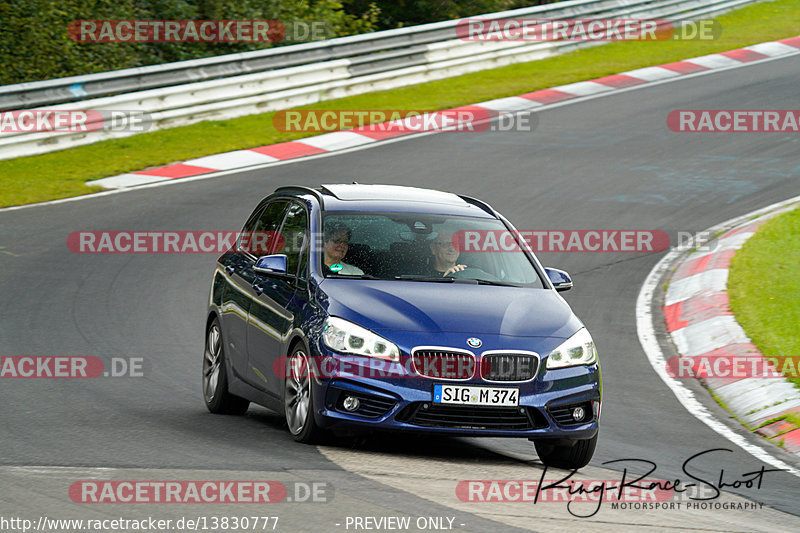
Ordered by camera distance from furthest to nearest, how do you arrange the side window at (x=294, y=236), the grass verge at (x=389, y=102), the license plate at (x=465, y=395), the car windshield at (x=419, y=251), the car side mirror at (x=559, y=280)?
the grass verge at (x=389, y=102), the car side mirror at (x=559, y=280), the side window at (x=294, y=236), the car windshield at (x=419, y=251), the license plate at (x=465, y=395)

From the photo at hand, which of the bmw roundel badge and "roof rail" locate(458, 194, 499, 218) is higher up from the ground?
"roof rail" locate(458, 194, 499, 218)

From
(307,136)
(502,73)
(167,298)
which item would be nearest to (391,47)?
(502,73)

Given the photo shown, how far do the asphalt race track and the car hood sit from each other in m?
0.82

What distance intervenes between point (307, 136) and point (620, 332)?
1012cm

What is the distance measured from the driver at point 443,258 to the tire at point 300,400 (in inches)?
43.7

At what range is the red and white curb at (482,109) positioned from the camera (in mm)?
18469

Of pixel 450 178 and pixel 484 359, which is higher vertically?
pixel 484 359

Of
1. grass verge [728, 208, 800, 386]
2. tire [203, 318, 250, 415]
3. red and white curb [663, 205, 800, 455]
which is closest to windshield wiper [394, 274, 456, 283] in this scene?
tire [203, 318, 250, 415]

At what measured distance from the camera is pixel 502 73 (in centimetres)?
2628

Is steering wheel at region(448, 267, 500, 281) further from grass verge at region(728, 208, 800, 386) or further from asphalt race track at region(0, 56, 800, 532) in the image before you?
grass verge at region(728, 208, 800, 386)

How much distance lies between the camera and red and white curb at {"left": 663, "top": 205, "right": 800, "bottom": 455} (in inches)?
373

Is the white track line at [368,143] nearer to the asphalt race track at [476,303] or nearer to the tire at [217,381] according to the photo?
the asphalt race track at [476,303]

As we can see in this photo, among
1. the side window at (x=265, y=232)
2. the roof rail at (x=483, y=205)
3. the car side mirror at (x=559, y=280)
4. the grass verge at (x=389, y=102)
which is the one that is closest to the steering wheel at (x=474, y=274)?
the car side mirror at (x=559, y=280)

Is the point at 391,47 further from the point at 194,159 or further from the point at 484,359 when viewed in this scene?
the point at 484,359
